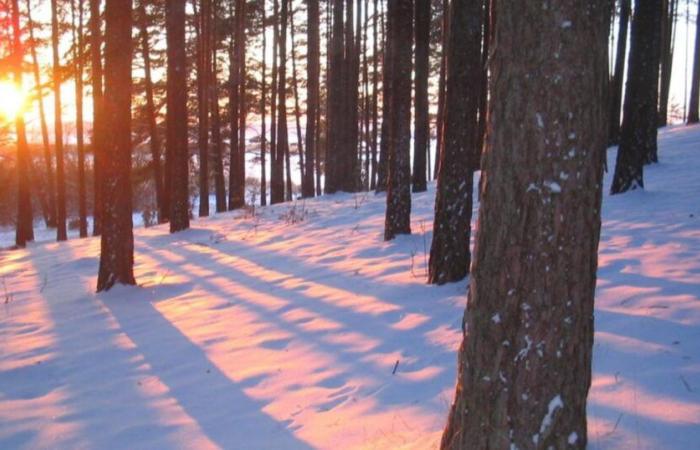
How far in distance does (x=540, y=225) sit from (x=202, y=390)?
3.22 m

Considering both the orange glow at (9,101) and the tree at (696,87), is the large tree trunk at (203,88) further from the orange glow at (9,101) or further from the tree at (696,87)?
the tree at (696,87)

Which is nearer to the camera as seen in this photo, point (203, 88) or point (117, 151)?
point (117, 151)

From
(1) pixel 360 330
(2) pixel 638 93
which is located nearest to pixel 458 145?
(1) pixel 360 330

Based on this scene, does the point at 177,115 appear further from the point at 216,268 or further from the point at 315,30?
the point at 315,30

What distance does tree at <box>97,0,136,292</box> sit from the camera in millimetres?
7348

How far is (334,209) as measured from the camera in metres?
13.9

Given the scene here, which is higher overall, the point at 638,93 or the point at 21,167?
the point at 638,93

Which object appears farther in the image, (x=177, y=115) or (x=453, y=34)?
(x=177, y=115)

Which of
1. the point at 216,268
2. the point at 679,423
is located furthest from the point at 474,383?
the point at 216,268

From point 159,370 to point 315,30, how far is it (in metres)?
16.6

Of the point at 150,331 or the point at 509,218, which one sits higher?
the point at 509,218

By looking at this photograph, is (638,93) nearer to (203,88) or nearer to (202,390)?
(202,390)

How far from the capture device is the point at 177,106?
42.6 feet

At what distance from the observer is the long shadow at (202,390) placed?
11.3 ft
